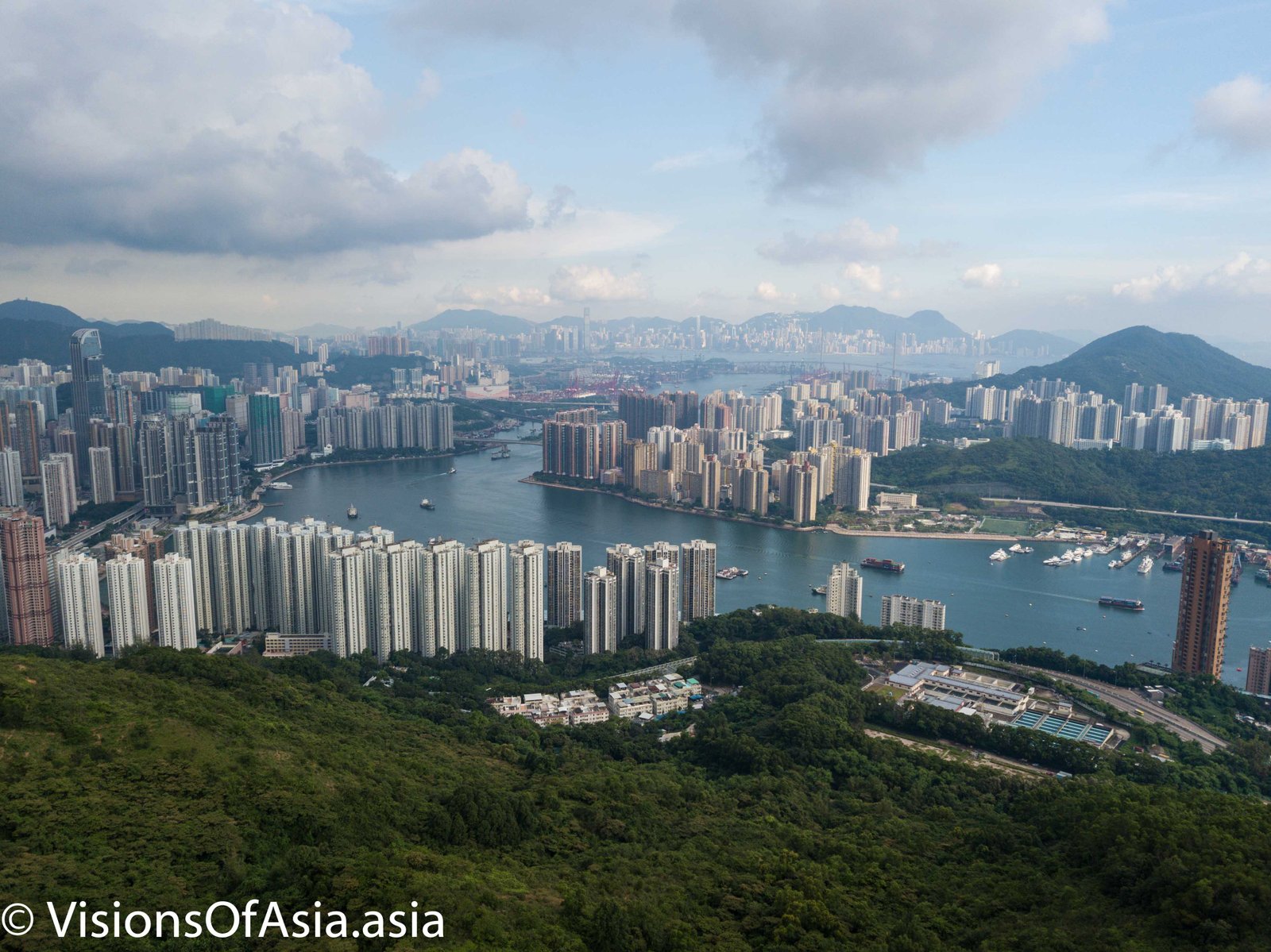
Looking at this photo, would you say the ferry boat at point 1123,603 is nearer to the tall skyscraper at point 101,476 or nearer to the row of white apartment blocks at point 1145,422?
the row of white apartment blocks at point 1145,422

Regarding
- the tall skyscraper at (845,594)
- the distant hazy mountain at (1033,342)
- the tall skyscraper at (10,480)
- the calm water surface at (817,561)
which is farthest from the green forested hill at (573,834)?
the distant hazy mountain at (1033,342)

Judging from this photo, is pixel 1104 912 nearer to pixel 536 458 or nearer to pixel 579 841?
pixel 579 841

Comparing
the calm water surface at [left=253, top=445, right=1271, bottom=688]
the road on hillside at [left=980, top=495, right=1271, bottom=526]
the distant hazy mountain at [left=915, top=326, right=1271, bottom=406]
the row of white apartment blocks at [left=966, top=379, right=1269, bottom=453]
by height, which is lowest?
the calm water surface at [left=253, top=445, right=1271, bottom=688]

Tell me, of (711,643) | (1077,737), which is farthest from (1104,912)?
(711,643)

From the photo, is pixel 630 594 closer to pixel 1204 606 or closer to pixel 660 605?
pixel 660 605

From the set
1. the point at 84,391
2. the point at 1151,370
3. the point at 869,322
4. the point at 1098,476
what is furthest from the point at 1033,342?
the point at 84,391

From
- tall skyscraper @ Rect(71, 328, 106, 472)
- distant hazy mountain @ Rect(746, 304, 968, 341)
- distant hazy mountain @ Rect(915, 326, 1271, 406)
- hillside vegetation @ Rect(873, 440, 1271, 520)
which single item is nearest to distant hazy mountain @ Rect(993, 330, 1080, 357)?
distant hazy mountain @ Rect(746, 304, 968, 341)

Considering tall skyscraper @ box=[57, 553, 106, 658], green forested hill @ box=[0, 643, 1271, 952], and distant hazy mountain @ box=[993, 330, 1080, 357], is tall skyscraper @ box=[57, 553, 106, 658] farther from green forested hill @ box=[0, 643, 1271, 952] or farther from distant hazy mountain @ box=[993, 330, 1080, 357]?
distant hazy mountain @ box=[993, 330, 1080, 357]
